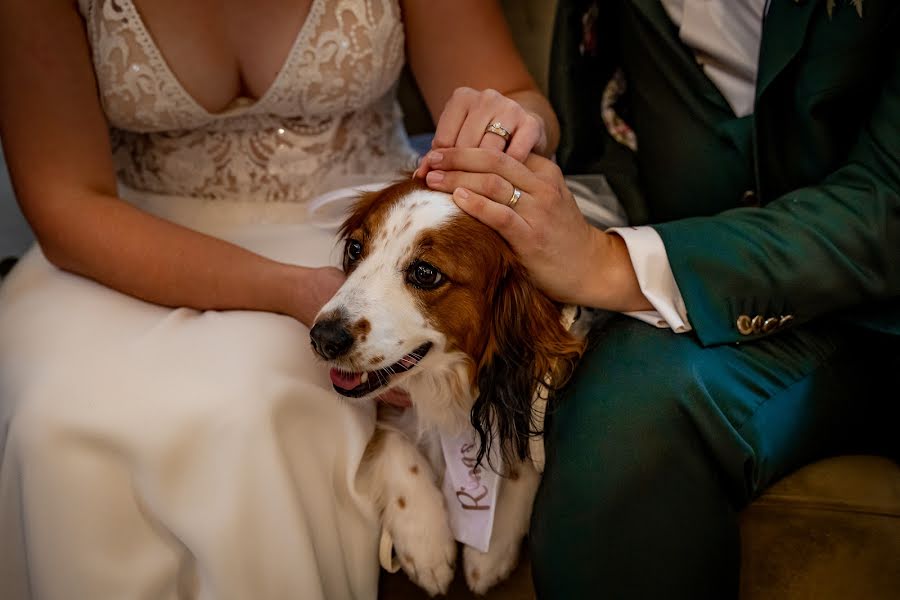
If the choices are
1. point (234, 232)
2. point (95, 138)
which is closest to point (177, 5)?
point (95, 138)

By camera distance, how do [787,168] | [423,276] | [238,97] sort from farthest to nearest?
[238,97], [787,168], [423,276]

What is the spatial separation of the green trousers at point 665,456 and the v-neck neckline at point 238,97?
26.0 inches

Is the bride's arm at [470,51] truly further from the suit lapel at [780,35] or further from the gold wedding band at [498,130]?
the suit lapel at [780,35]

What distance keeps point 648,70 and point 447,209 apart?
0.42 m

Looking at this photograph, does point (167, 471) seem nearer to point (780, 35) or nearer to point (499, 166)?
point (499, 166)

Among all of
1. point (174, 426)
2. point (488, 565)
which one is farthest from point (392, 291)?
point (488, 565)

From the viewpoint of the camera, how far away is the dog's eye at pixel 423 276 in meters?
0.95

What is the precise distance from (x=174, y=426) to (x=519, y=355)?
44 cm

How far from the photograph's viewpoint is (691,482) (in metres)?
0.85

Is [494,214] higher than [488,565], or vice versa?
[494,214]

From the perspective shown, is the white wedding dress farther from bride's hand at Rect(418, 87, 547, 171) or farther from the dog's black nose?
bride's hand at Rect(418, 87, 547, 171)

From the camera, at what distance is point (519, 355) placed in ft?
3.27

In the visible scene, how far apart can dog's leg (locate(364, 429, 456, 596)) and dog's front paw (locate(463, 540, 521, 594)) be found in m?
0.02

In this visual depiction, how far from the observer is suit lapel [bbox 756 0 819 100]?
932 mm
